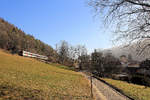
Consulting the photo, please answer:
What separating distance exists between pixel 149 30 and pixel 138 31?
41cm

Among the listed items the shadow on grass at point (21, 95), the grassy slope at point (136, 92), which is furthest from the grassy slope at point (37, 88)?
the grassy slope at point (136, 92)

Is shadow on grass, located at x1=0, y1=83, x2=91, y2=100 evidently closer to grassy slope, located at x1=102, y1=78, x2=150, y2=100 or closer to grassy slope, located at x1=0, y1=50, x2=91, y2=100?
grassy slope, located at x1=0, y1=50, x2=91, y2=100

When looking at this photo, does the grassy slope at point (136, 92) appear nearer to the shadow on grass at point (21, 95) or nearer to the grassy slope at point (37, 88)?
the grassy slope at point (37, 88)

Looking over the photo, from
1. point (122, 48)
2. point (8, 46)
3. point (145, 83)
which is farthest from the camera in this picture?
point (8, 46)

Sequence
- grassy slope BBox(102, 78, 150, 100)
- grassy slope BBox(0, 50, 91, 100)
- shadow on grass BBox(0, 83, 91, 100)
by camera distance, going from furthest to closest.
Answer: grassy slope BBox(102, 78, 150, 100), grassy slope BBox(0, 50, 91, 100), shadow on grass BBox(0, 83, 91, 100)

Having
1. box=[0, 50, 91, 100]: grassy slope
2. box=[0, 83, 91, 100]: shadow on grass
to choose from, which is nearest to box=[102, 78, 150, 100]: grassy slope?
box=[0, 50, 91, 100]: grassy slope

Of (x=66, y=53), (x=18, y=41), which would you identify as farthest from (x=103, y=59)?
(x=18, y=41)

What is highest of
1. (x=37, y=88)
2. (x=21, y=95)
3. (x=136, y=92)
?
(x=21, y=95)

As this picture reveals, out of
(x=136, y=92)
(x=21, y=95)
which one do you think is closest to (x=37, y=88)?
(x=21, y=95)

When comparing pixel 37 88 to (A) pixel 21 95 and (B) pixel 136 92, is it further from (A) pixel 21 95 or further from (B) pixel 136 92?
(B) pixel 136 92

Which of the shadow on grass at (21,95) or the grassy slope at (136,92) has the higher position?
the shadow on grass at (21,95)

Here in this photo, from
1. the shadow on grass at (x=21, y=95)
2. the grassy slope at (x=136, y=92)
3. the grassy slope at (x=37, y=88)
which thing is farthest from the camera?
the grassy slope at (x=136, y=92)

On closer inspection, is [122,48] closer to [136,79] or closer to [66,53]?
[136,79]

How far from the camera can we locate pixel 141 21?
5059mm
